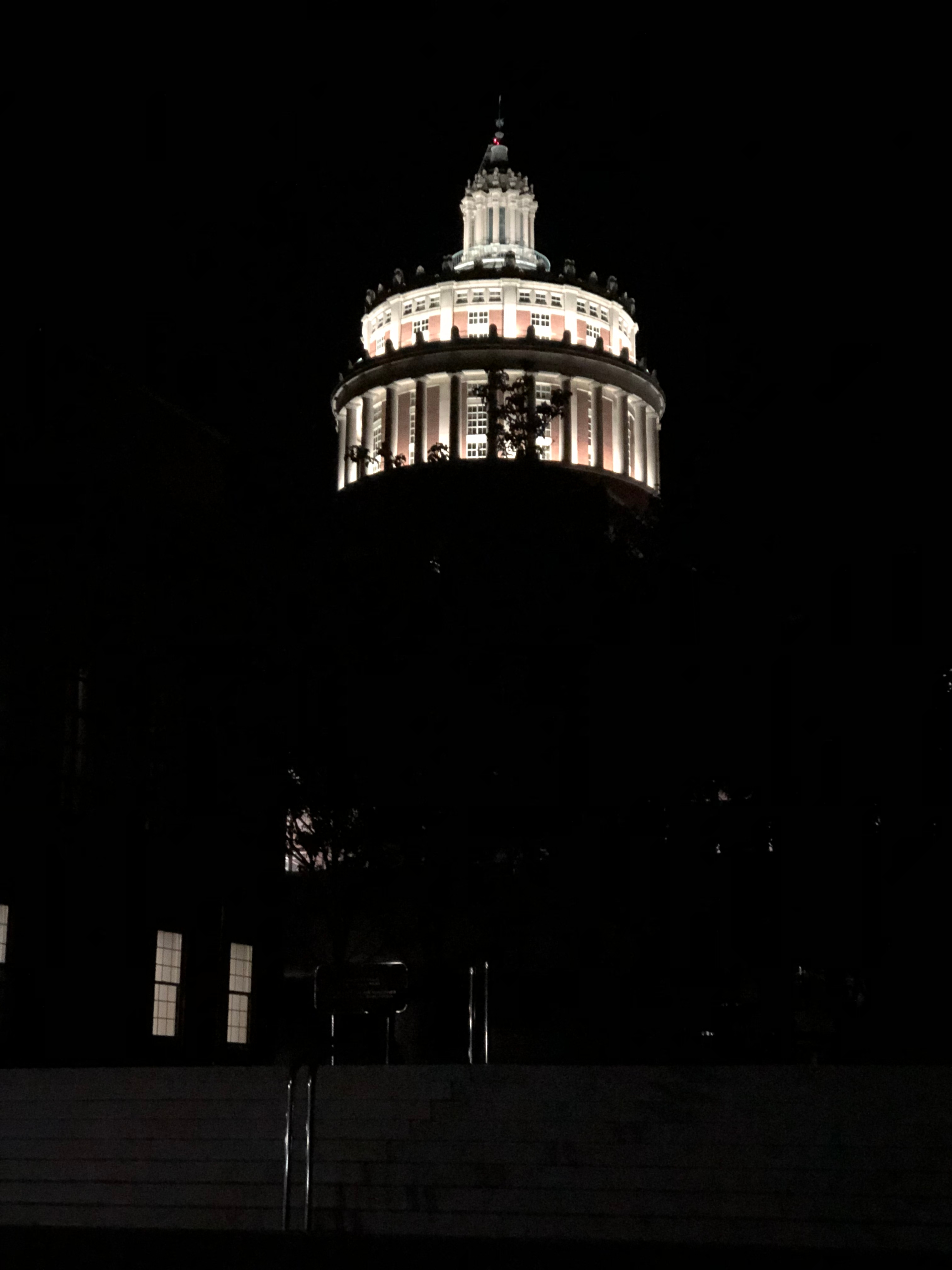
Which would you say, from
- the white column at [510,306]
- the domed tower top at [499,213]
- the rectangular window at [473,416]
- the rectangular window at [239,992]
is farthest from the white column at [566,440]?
the rectangular window at [239,992]

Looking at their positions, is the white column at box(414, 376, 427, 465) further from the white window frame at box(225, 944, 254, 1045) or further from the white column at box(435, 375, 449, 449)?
the white window frame at box(225, 944, 254, 1045)

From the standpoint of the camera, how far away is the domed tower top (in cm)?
9906

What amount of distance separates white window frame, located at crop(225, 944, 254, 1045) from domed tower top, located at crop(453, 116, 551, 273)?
236 feet

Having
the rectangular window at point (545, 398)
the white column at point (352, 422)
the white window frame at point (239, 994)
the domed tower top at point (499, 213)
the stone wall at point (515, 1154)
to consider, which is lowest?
the stone wall at point (515, 1154)

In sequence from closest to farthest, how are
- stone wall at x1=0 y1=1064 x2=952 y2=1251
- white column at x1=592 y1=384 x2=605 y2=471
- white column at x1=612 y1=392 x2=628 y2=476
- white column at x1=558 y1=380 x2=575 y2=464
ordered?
stone wall at x1=0 y1=1064 x2=952 y2=1251
white column at x1=558 y1=380 x2=575 y2=464
white column at x1=592 y1=384 x2=605 y2=471
white column at x1=612 y1=392 x2=628 y2=476

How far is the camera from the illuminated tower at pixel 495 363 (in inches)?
3450

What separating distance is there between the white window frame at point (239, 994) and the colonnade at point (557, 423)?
180ft

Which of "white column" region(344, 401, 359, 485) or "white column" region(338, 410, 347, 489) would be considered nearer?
"white column" region(338, 410, 347, 489)

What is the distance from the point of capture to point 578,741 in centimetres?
2438

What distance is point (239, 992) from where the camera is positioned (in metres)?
31.2

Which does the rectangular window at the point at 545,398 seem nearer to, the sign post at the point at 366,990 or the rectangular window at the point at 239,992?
the rectangular window at the point at 239,992

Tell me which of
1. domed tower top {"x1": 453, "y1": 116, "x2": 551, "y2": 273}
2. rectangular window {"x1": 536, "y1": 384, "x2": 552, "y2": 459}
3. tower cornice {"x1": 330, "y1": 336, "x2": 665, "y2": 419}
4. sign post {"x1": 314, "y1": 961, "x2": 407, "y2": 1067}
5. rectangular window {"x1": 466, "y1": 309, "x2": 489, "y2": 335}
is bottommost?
sign post {"x1": 314, "y1": 961, "x2": 407, "y2": 1067}

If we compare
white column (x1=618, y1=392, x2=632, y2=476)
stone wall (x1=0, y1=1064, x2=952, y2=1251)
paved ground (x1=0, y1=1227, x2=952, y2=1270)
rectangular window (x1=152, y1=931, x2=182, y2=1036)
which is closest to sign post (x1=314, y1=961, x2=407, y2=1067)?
→ stone wall (x1=0, y1=1064, x2=952, y2=1251)

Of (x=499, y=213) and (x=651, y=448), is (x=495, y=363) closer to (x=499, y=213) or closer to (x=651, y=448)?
(x=651, y=448)
